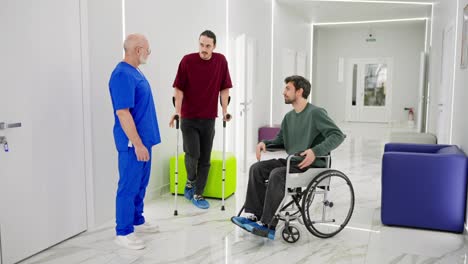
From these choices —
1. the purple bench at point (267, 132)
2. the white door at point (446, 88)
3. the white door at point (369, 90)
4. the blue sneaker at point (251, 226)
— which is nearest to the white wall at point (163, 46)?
the blue sneaker at point (251, 226)

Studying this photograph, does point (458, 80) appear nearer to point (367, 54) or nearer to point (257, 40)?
point (257, 40)

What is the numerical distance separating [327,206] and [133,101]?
71.0 inches

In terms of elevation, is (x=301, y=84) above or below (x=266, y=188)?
above

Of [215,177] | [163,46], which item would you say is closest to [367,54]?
[163,46]

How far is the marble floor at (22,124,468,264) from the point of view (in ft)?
9.11

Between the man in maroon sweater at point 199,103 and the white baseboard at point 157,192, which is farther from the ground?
the man in maroon sweater at point 199,103

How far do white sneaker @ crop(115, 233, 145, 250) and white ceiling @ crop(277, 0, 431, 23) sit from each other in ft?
20.6

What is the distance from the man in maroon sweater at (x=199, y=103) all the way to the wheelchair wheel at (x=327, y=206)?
1.03 metres

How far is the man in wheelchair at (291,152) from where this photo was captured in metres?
2.90

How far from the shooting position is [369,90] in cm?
1320

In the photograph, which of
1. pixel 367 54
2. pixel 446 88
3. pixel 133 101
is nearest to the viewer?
pixel 133 101

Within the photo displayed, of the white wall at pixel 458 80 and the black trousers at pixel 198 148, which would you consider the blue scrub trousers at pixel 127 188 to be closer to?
the black trousers at pixel 198 148

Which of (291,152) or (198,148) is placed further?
(198,148)

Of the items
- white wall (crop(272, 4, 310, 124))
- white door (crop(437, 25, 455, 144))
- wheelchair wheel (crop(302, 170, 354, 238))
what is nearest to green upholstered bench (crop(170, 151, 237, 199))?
wheelchair wheel (crop(302, 170, 354, 238))
